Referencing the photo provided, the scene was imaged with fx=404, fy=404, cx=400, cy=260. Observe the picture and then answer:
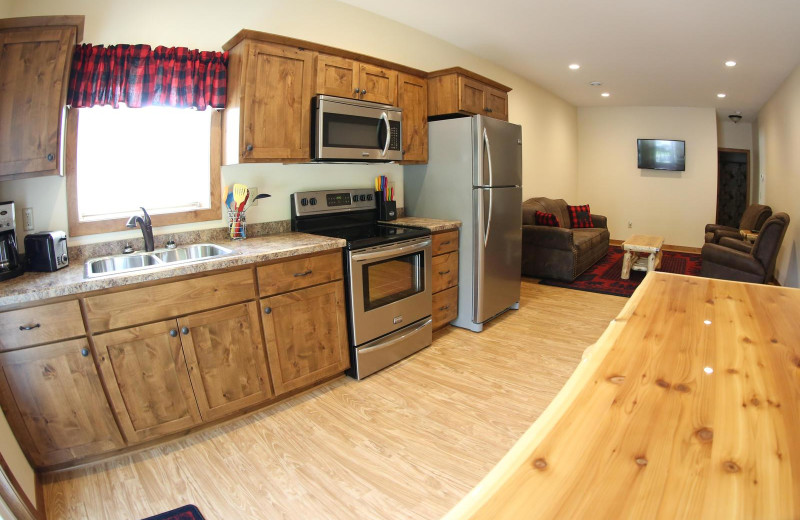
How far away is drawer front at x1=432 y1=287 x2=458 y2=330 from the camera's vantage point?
3281 millimetres

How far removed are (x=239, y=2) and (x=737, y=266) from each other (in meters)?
4.77

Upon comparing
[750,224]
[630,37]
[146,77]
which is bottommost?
[750,224]

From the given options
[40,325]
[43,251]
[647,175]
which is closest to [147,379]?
[40,325]

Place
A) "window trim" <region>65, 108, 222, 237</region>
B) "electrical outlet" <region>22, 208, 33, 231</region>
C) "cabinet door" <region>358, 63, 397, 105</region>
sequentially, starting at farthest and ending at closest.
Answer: "cabinet door" <region>358, 63, 397, 105</region> < "window trim" <region>65, 108, 222, 237</region> < "electrical outlet" <region>22, 208, 33, 231</region>

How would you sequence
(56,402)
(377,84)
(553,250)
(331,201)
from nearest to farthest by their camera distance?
(56,402)
(377,84)
(331,201)
(553,250)

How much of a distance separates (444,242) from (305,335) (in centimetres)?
137

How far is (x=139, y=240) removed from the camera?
2.34 metres

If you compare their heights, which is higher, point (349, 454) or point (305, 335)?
point (305, 335)

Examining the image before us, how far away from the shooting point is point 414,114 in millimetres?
3281

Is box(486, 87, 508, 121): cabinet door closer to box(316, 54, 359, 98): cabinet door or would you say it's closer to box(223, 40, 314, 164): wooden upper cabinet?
box(316, 54, 359, 98): cabinet door

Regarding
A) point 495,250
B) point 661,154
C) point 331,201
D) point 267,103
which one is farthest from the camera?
point 661,154

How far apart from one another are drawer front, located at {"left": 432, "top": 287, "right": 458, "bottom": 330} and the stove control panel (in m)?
0.94

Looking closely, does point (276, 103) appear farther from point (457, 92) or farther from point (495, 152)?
point (495, 152)

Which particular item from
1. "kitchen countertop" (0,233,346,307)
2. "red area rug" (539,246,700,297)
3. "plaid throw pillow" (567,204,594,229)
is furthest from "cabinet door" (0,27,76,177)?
"plaid throw pillow" (567,204,594,229)
